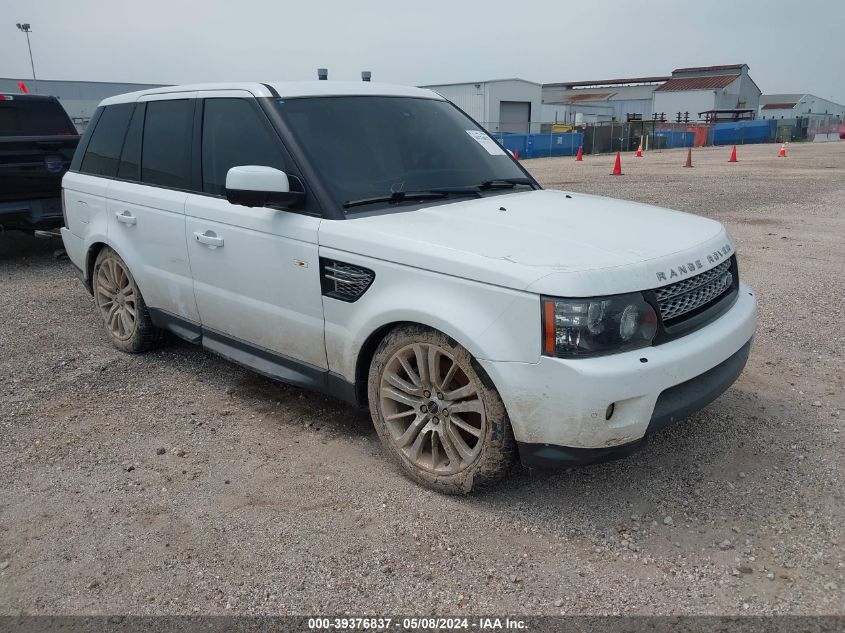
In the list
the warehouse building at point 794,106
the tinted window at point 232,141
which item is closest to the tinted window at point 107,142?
the tinted window at point 232,141

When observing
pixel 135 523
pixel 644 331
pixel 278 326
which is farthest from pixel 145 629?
pixel 644 331

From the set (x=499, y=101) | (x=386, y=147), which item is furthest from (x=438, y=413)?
(x=499, y=101)

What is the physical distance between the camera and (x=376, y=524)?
3074 mm

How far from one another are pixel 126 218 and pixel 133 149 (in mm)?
512

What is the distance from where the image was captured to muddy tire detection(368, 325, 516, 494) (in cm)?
298

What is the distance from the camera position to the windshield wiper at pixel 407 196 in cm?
353

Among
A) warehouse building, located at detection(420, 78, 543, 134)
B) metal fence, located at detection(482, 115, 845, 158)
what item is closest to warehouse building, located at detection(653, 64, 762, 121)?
metal fence, located at detection(482, 115, 845, 158)

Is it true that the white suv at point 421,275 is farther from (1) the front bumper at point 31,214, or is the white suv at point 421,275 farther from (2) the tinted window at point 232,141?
(1) the front bumper at point 31,214

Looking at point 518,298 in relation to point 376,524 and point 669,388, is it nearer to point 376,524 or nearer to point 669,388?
point 669,388

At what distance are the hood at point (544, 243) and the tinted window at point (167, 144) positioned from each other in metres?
1.51

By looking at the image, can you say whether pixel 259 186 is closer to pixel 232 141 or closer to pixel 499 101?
pixel 232 141

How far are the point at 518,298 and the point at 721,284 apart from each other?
1.29 metres

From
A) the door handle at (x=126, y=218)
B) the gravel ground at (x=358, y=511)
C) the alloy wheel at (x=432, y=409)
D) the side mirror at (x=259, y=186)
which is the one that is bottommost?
the gravel ground at (x=358, y=511)

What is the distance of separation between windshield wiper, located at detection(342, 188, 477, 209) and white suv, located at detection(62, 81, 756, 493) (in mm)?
12
